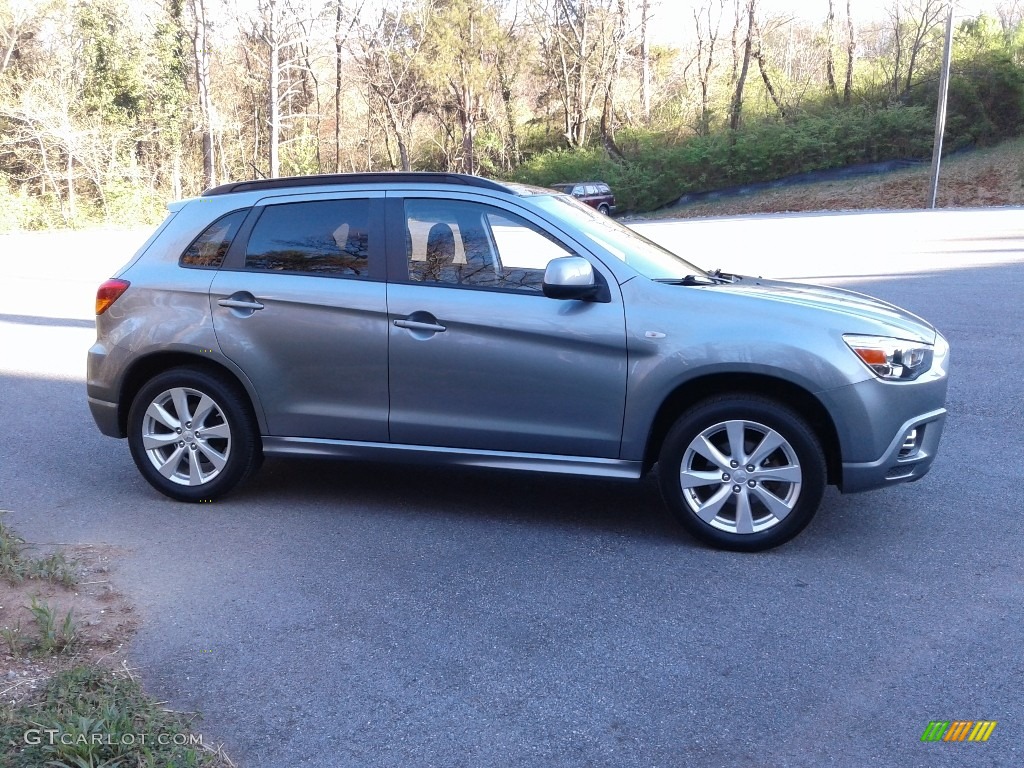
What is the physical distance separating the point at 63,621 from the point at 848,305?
399cm

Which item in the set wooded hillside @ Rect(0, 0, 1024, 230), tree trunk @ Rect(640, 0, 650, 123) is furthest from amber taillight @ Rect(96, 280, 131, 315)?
tree trunk @ Rect(640, 0, 650, 123)

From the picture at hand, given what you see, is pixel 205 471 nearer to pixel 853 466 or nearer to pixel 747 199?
pixel 853 466

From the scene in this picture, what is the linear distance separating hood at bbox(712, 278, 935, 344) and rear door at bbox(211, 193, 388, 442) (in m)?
1.88

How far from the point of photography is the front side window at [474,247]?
5512 mm

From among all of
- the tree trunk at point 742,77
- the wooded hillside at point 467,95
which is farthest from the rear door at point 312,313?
the tree trunk at point 742,77

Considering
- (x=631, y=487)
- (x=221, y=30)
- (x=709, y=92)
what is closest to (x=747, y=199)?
(x=709, y=92)

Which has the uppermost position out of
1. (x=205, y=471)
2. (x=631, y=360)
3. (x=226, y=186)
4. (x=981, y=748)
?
(x=226, y=186)

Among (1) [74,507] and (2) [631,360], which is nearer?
(2) [631,360]

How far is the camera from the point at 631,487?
649cm

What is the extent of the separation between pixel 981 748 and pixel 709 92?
5793 cm

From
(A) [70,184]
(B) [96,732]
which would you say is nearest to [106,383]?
(B) [96,732]

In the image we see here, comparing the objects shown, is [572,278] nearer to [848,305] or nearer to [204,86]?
[848,305]

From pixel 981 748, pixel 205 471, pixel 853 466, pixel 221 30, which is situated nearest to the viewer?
pixel 981 748
